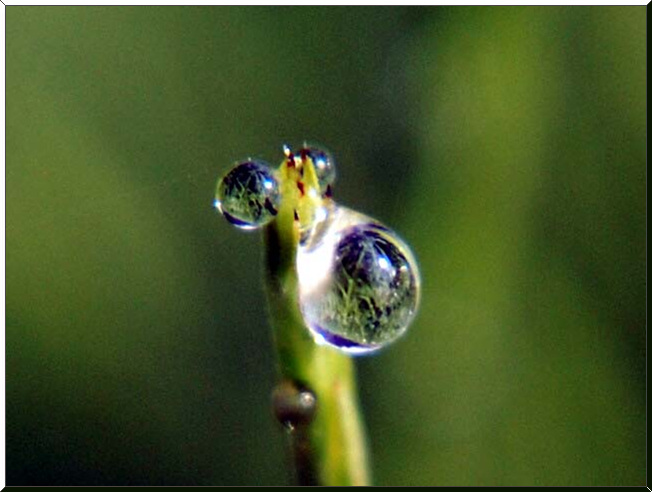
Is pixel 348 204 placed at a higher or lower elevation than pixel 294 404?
higher

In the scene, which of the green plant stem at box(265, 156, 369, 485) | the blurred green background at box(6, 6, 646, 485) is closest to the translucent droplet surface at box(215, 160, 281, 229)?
the green plant stem at box(265, 156, 369, 485)

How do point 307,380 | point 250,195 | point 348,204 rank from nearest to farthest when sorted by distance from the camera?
point 307,380 < point 250,195 < point 348,204

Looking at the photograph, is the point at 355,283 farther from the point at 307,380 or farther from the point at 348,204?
the point at 348,204

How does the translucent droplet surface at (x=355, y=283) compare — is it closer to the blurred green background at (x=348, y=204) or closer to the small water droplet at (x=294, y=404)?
the small water droplet at (x=294, y=404)

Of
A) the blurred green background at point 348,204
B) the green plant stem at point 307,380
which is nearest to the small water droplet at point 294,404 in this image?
the green plant stem at point 307,380

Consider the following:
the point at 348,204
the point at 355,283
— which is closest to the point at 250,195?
the point at 355,283

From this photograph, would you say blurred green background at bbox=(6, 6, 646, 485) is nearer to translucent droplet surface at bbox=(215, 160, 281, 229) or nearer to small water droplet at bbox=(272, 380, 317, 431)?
translucent droplet surface at bbox=(215, 160, 281, 229)
